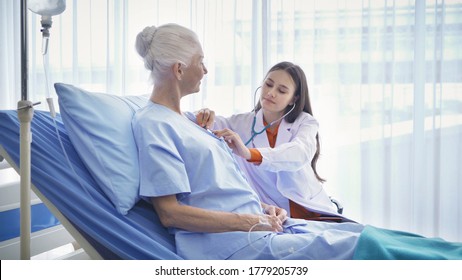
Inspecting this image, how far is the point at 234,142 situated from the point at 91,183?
54 centimetres

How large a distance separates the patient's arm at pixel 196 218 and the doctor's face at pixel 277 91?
0.71 m

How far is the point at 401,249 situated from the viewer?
1.00m

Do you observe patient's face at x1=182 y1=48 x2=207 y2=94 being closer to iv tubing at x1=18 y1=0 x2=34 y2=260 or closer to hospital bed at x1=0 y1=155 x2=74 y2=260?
iv tubing at x1=18 y1=0 x2=34 y2=260

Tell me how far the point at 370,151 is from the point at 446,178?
17.9 inches

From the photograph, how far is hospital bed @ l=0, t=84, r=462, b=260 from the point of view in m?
1.12

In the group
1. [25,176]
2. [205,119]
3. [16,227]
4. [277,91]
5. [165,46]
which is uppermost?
[165,46]

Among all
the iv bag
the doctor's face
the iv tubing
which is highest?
the iv bag

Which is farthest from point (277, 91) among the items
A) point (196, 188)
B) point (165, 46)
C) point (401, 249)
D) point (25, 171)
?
point (25, 171)

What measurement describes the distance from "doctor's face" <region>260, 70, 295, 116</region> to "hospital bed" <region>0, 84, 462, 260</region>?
0.74m

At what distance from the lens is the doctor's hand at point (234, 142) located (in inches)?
58.6

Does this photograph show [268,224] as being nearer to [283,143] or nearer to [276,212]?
[276,212]

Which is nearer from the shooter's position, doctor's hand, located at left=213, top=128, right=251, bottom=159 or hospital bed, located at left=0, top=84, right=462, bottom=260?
hospital bed, located at left=0, top=84, right=462, bottom=260

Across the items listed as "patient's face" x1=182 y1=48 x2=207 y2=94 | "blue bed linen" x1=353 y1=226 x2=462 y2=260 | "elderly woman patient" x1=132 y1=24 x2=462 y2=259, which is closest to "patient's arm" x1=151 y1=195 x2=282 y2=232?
"elderly woman patient" x1=132 y1=24 x2=462 y2=259
